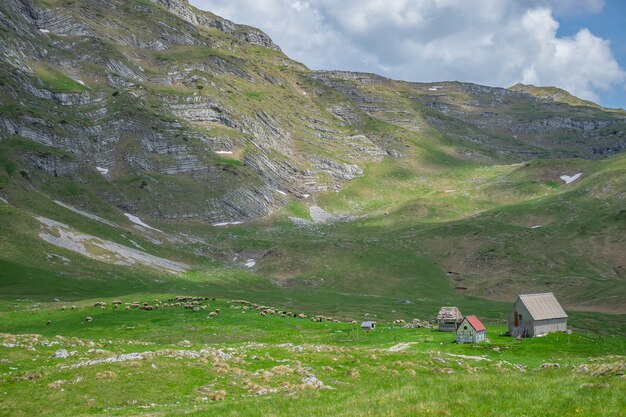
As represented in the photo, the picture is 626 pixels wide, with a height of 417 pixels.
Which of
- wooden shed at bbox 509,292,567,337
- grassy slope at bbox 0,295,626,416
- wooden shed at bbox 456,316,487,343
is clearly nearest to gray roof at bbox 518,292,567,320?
wooden shed at bbox 509,292,567,337

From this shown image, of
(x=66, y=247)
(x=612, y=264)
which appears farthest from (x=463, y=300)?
(x=66, y=247)

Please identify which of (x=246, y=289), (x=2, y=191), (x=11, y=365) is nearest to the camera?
(x=11, y=365)

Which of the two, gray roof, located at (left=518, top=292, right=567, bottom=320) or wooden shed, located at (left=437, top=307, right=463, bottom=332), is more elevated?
gray roof, located at (left=518, top=292, right=567, bottom=320)

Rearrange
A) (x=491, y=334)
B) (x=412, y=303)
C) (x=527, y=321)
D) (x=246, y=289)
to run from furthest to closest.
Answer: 1. (x=246, y=289)
2. (x=412, y=303)
3. (x=491, y=334)
4. (x=527, y=321)

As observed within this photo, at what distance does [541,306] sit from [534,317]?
3.69 m

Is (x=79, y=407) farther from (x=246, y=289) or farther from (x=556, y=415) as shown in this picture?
(x=246, y=289)

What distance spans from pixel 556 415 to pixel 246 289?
149311mm

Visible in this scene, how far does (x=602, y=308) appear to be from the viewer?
461 feet

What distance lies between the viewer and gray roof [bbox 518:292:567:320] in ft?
261

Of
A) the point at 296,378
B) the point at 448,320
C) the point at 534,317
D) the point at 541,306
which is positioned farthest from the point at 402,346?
the point at 296,378

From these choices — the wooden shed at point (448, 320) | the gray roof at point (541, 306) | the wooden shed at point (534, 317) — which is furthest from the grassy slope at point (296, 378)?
the wooden shed at point (448, 320)

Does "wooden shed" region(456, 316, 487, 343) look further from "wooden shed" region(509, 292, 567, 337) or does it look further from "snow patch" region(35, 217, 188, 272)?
"snow patch" region(35, 217, 188, 272)

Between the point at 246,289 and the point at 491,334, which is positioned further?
the point at 246,289

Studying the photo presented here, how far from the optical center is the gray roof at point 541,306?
79.5m
